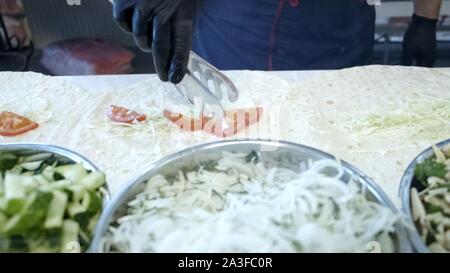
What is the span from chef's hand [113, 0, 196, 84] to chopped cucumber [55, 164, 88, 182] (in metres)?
0.37

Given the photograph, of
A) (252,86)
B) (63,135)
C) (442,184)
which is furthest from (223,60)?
(442,184)

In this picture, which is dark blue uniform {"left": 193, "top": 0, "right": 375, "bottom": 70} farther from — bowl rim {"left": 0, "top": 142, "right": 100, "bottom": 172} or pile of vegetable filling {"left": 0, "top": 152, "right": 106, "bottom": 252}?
pile of vegetable filling {"left": 0, "top": 152, "right": 106, "bottom": 252}

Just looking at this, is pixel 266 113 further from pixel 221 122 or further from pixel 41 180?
pixel 41 180

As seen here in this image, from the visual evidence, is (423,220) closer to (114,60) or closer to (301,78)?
(301,78)

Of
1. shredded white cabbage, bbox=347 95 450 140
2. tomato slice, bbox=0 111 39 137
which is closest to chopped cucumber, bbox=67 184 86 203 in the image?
tomato slice, bbox=0 111 39 137

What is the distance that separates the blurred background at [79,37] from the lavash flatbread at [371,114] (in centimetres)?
115

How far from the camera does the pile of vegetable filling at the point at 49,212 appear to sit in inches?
26.7

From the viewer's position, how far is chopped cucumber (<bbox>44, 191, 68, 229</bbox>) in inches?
27.1

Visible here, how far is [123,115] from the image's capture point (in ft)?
4.00

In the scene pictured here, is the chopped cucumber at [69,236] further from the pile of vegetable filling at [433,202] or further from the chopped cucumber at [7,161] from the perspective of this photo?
the pile of vegetable filling at [433,202]

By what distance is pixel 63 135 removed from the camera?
46.3 inches

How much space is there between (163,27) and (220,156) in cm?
38

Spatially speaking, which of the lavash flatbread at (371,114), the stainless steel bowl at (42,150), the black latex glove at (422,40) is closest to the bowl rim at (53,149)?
the stainless steel bowl at (42,150)

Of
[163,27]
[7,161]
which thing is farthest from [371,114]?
[7,161]
